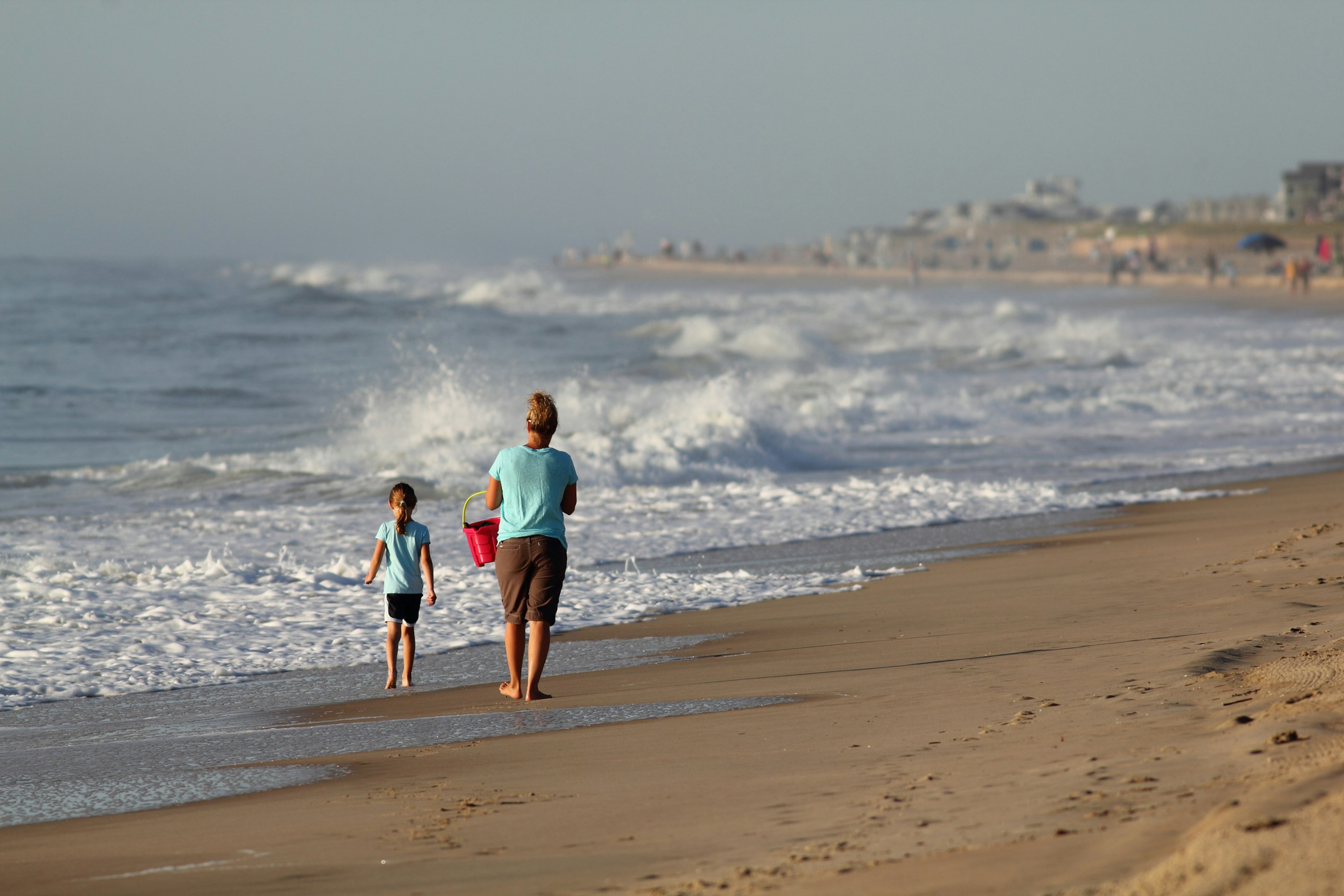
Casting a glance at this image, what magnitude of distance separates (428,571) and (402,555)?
21cm

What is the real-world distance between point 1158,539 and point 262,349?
101 ft

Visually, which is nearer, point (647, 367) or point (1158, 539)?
point (1158, 539)

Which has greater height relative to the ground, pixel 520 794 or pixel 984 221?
pixel 984 221

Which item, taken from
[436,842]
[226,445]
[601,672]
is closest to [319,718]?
[601,672]

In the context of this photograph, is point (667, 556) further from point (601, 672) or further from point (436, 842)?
point (436, 842)

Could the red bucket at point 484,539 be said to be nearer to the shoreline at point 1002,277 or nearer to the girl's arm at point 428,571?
the girl's arm at point 428,571

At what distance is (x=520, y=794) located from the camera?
4.20m

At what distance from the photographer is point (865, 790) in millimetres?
3850

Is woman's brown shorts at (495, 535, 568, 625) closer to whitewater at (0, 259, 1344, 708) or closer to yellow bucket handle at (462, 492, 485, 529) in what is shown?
yellow bucket handle at (462, 492, 485, 529)

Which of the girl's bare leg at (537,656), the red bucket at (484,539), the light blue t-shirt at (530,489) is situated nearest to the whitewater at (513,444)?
the red bucket at (484,539)

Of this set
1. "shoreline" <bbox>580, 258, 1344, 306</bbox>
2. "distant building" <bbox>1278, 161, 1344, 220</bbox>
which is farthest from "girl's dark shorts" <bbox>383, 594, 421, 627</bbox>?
"distant building" <bbox>1278, 161, 1344, 220</bbox>

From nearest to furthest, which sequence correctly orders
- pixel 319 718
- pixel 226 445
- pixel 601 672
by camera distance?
pixel 319 718 → pixel 601 672 → pixel 226 445

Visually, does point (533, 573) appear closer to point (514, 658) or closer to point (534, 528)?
point (534, 528)

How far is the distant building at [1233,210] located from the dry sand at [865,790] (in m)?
107
